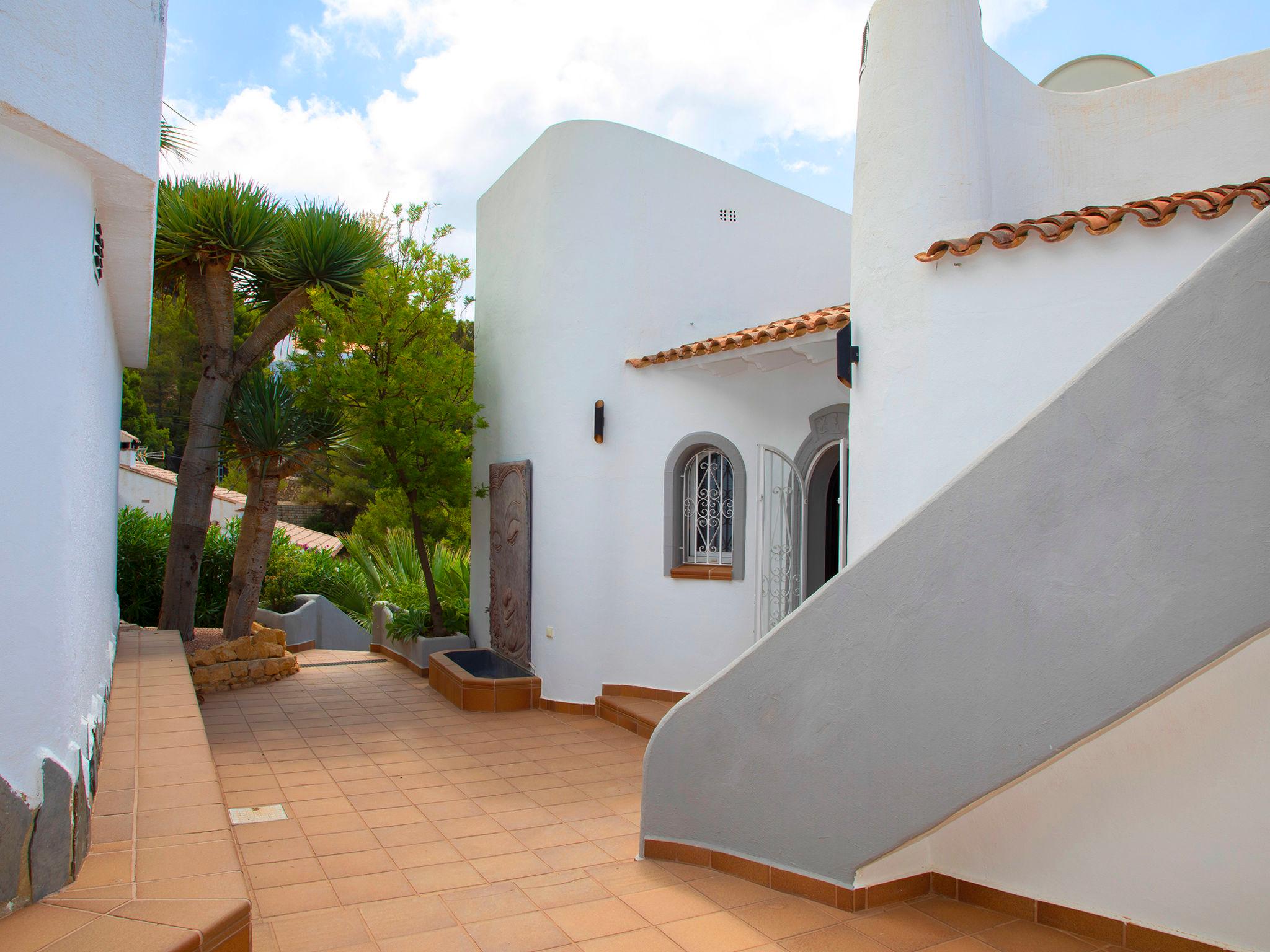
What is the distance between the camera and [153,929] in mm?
2797

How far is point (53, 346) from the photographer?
3.30 m

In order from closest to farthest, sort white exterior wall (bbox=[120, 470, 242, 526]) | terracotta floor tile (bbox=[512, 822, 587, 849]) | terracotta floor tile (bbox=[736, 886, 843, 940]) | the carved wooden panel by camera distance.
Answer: terracotta floor tile (bbox=[736, 886, 843, 940]) < terracotta floor tile (bbox=[512, 822, 587, 849]) < the carved wooden panel < white exterior wall (bbox=[120, 470, 242, 526])

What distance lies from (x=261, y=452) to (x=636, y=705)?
5.75 m

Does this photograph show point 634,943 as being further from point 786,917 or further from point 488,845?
point 488,845

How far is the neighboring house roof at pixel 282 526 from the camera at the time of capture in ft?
62.7

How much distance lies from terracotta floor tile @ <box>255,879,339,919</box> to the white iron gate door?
175 inches

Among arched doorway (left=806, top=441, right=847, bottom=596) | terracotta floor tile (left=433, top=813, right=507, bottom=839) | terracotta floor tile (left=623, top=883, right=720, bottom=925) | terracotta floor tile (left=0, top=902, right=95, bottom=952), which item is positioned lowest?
terracotta floor tile (left=433, top=813, right=507, bottom=839)

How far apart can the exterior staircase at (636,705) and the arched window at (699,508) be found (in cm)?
125

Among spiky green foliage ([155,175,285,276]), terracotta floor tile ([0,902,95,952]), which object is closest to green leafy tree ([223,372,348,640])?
spiky green foliage ([155,175,285,276])

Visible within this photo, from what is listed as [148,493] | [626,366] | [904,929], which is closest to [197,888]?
[904,929]

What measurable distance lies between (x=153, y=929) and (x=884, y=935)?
9.54 feet

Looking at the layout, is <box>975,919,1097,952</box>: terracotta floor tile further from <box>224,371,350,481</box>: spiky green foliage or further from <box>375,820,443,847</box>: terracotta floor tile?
<box>224,371,350,481</box>: spiky green foliage

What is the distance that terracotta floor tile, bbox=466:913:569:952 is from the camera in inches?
151

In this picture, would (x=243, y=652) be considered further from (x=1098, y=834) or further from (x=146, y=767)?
(x=1098, y=834)
